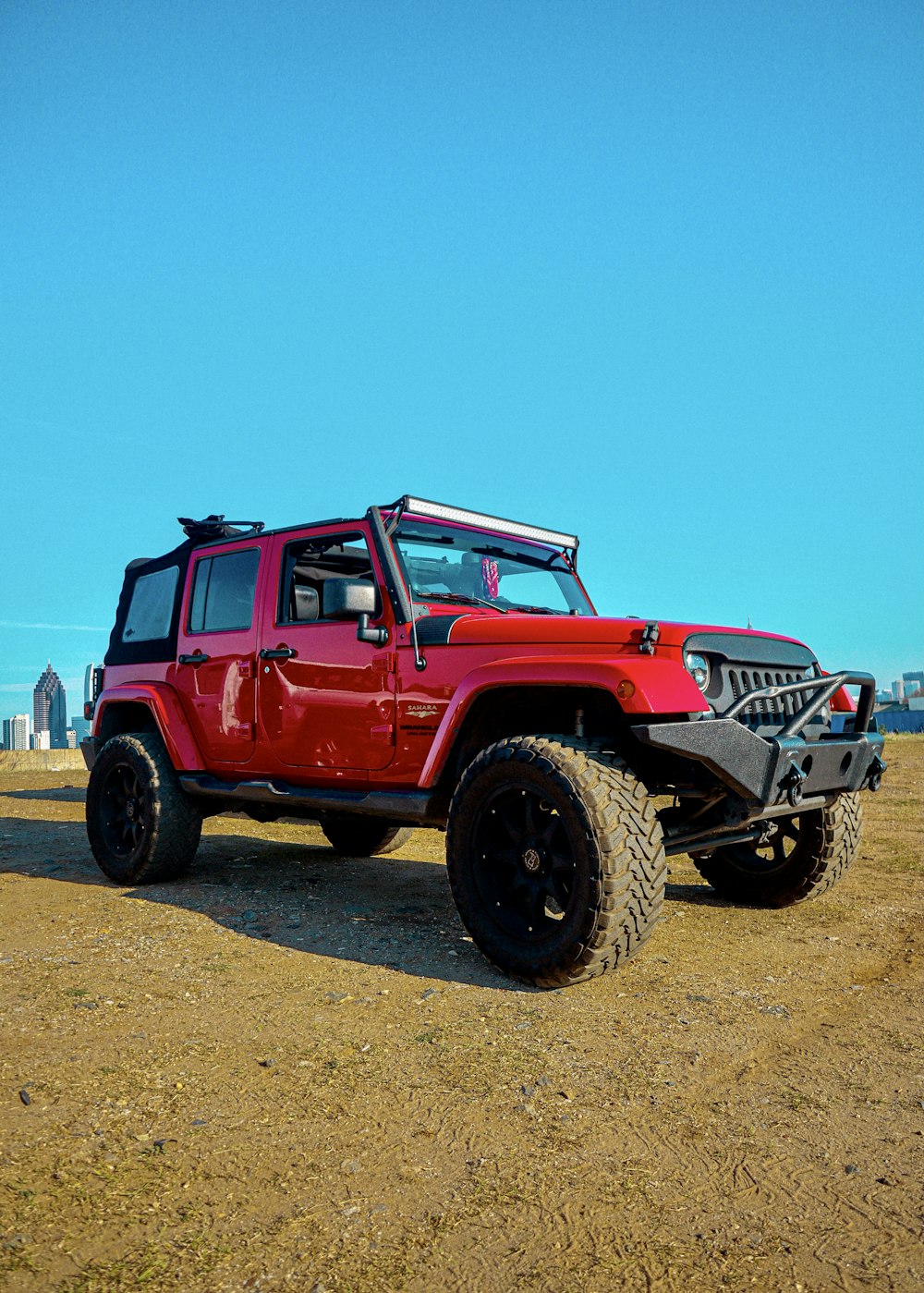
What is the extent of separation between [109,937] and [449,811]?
192cm

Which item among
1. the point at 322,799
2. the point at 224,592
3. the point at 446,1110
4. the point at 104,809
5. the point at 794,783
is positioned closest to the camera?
the point at 446,1110

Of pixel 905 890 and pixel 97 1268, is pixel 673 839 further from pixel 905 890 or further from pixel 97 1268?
pixel 97 1268

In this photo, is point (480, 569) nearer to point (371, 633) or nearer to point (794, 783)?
point (371, 633)

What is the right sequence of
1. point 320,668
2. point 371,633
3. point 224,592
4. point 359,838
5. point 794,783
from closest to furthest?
point 794,783
point 371,633
point 320,668
point 224,592
point 359,838

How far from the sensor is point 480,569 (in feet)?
16.6

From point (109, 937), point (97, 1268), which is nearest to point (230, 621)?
point (109, 937)

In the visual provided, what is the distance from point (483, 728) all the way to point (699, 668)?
1.07 meters

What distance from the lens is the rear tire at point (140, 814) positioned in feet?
18.1

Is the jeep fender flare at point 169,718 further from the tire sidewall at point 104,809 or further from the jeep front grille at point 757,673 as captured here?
the jeep front grille at point 757,673

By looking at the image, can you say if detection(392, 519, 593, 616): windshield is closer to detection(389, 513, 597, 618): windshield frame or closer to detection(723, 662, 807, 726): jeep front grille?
detection(389, 513, 597, 618): windshield frame

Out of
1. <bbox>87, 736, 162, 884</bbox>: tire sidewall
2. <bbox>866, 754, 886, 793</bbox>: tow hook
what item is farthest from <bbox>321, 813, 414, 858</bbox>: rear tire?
<bbox>866, 754, 886, 793</bbox>: tow hook

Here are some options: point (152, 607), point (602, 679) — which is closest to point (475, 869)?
point (602, 679)

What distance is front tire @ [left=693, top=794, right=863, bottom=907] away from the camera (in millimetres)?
4684

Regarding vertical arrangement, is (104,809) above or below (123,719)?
below
